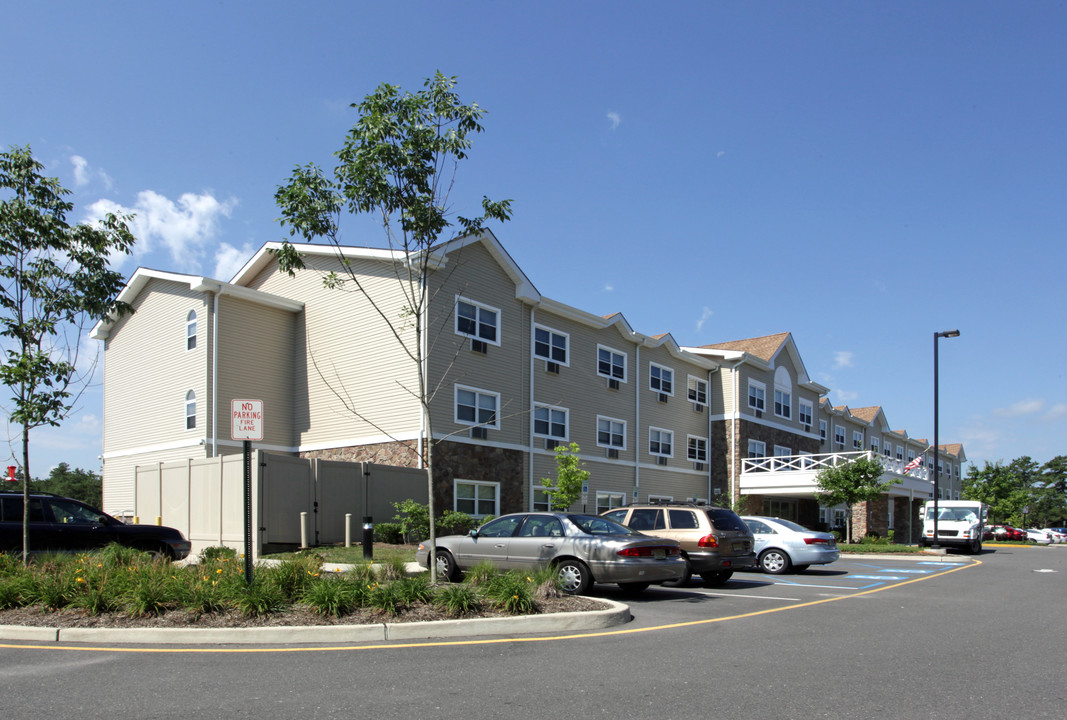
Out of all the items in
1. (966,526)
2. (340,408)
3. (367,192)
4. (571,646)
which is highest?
(367,192)

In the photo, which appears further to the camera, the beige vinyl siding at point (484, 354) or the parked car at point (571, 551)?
the beige vinyl siding at point (484, 354)

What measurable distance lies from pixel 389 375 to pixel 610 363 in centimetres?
1055

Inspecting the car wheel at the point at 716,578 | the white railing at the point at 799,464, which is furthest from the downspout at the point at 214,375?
the white railing at the point at 799,464

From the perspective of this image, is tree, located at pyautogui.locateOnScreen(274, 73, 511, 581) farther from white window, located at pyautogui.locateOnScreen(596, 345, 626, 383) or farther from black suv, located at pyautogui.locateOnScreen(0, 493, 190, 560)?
white window, located at pyautogui.locateOnScreen(596, 345, 626, 383)

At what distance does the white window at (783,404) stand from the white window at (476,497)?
21.1 meters

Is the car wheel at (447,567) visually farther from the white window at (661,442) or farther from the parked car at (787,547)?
the white window at (661,442)

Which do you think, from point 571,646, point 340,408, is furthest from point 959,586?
point 340,408

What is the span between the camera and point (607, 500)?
1276 inches

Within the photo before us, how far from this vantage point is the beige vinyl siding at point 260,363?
26.3 m

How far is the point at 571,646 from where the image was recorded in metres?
8.98

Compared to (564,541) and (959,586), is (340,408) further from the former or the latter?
(959,586)

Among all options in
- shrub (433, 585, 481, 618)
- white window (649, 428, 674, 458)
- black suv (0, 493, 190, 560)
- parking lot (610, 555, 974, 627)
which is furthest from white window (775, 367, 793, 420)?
shrub (433, 585, 481, 618)

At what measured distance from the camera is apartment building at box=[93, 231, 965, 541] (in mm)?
25703

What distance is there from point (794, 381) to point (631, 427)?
15.5 meters
